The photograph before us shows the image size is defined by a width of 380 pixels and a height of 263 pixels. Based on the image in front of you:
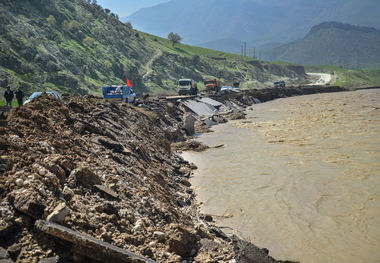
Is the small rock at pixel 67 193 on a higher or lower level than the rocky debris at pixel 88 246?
higher

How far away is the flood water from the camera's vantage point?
781cm

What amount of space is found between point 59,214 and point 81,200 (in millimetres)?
961

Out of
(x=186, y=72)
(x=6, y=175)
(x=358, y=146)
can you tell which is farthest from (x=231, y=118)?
(x=186, y=72)

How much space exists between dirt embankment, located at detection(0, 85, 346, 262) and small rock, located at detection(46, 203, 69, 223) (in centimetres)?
2

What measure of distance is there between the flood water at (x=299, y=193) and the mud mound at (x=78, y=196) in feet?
5.63

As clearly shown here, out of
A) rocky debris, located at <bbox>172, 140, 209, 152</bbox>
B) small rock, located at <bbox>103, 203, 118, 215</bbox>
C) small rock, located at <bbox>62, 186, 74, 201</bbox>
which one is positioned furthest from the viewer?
rocky debris, located at <bbox>172, 140, 209, 152</bbox>

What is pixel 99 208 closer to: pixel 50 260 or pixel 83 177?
pixel 83 177

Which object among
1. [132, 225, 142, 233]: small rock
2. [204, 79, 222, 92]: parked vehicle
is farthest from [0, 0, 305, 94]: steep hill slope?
[132, 225, 142, 233]: small rock

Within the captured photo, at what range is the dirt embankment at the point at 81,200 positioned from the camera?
4.81 m

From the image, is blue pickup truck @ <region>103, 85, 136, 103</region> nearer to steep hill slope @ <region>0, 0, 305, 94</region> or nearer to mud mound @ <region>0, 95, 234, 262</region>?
steep hill slope @ <region>0, 0, 305, 94</region>

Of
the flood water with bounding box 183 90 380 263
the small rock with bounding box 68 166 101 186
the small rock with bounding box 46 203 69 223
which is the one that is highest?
the small rock with bounding box 68 166 101 186

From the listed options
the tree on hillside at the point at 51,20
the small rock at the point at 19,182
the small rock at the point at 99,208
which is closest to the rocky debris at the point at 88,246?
the small rock at the point at 19,182

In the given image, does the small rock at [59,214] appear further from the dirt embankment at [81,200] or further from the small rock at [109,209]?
the small rock at [109,209]

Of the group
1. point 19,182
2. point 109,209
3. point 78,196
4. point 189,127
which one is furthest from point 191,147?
point 19,182
